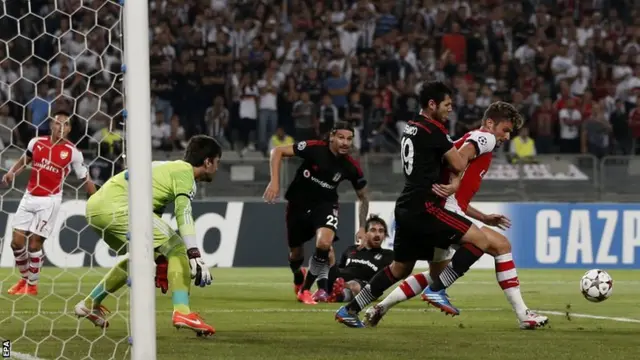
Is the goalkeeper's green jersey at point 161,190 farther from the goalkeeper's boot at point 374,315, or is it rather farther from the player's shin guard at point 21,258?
the player's shin guard at point 21,258

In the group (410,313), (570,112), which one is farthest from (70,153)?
(570,112)

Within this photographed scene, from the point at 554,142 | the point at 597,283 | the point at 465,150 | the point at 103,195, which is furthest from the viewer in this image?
the point at 554,142

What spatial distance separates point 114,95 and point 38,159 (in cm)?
613

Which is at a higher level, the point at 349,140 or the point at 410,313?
the point at 349,140

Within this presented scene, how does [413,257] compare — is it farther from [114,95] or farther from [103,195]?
[114,95]

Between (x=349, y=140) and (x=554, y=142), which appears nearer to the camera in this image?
(x=349, y=140)

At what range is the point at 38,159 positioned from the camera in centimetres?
1402

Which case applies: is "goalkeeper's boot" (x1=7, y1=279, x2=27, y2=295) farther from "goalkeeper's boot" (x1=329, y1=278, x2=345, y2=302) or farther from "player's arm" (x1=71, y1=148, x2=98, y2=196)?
"goalkeeper's boot" (x1=329, y1=278, x2=345, y2=302)

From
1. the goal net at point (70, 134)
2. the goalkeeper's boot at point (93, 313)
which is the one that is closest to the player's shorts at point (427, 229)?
the goalkeeper's boot at point (93, 313)

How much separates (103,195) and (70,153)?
209 inches

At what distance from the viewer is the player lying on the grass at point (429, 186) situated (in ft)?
30.8

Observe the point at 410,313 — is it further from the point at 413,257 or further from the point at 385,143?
the point at 385,143

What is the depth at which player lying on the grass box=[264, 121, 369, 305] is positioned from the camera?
12852mm

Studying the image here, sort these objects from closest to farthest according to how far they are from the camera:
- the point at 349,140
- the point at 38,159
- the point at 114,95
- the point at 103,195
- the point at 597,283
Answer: the point at 103,195, the point at 597,283, the point at 349,140, the point at 38,159, the point at 114,95
